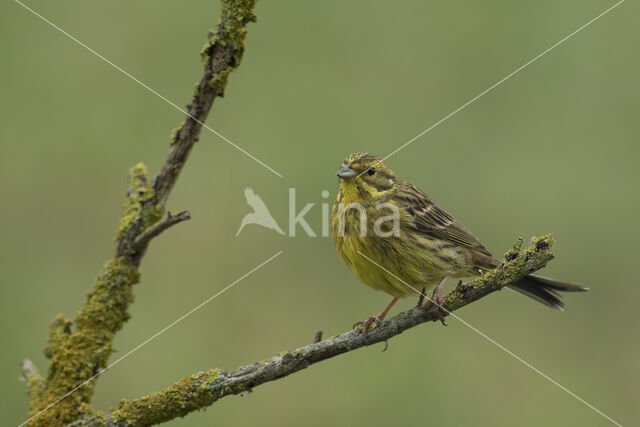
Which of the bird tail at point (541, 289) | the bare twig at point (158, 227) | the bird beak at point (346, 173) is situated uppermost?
the bird beak at point (346, 173)

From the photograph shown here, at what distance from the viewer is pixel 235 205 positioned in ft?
29.9

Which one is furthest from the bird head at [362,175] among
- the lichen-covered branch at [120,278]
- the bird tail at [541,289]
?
the lichen-covered branch at [120,278]

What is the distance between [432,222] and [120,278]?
235cm

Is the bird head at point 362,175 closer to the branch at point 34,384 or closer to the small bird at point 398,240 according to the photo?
the small bird at point 398,240

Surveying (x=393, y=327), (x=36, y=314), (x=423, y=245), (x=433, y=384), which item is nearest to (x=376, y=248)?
(x=423, y=245)

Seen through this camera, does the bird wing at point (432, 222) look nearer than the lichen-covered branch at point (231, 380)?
No

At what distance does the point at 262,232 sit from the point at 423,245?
351 cm

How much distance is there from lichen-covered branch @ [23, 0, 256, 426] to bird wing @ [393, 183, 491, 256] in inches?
77.4

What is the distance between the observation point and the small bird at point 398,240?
18.7 ft

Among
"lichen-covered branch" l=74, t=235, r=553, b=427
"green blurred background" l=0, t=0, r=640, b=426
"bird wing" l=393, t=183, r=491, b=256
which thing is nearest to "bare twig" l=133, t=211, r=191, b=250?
"lichen-covered branch" l=74, t=235, r=553, b=427

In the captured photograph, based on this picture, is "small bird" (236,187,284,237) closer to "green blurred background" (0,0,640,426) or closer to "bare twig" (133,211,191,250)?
"green blurred background" (0,0,640,426)

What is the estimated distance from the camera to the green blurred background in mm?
8062

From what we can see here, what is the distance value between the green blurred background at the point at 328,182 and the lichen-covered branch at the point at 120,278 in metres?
2.57

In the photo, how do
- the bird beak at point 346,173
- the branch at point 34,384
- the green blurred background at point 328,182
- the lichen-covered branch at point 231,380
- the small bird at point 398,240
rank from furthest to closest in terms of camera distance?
the green blurred background at point 328,182 → the bird beak at point 346,173 → the small bird at point 398,240 → the branch at point 34,384 → the lichen-covered branch at point 231,380
